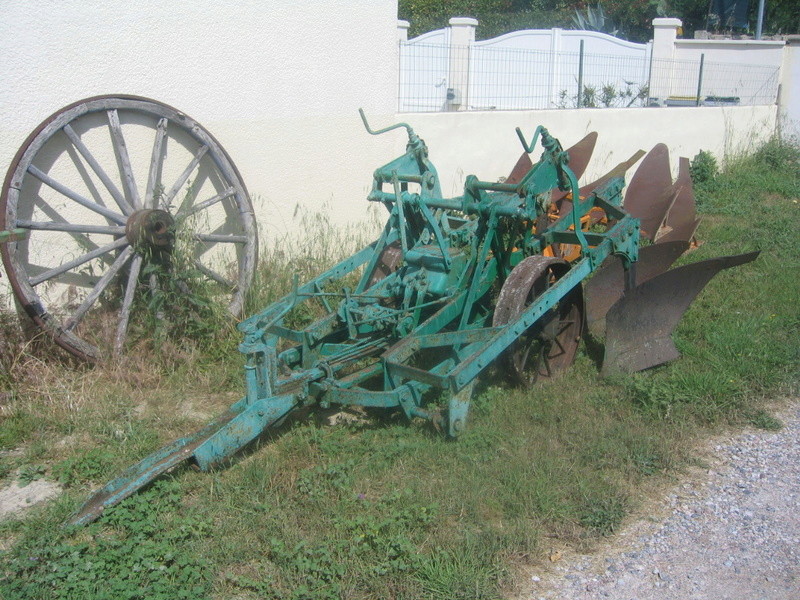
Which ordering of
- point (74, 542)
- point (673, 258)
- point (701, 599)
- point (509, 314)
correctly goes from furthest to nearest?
point (673, 258) → point (509, 314) → point (74, 542) → point (701, 599)

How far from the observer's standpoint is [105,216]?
586 centimetres

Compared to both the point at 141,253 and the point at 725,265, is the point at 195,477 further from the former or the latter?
the point at 725,265

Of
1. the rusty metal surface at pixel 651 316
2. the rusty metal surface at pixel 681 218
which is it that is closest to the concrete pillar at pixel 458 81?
the rusty metal surface at pixel 681 218

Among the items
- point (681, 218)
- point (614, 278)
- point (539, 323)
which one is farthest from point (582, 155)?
point (539, 323)

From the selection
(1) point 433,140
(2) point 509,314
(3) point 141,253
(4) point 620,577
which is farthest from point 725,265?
(3) point 141,253

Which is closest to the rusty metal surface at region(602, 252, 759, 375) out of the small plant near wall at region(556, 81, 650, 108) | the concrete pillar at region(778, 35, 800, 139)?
the small plant near wall at region(556, 81, 650, 108)

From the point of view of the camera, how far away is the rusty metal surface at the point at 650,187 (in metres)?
8.18

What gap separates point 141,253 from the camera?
5836 millimetres

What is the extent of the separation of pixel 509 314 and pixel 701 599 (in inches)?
82.8

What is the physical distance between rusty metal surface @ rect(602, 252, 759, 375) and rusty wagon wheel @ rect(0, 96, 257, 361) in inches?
112

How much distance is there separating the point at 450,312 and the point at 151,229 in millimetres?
2209

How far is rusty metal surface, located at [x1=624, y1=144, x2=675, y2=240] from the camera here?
322 inches

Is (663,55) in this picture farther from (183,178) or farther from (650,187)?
(183,178)

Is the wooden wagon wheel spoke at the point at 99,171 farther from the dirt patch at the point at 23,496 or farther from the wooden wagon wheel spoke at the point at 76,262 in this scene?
the dirt patch at the point at 23,496
